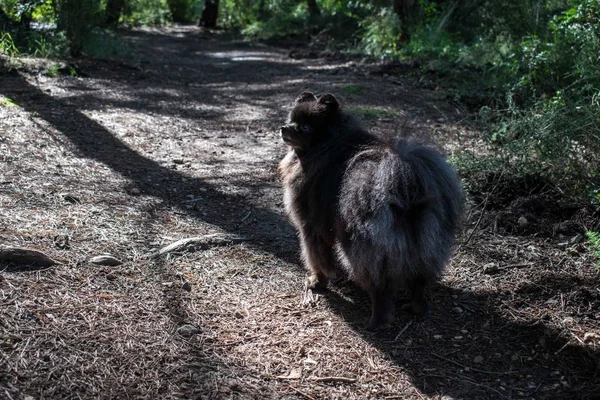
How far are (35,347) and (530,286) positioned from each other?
10.8 ft

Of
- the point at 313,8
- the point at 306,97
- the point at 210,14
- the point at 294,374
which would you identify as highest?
the point at 313,8

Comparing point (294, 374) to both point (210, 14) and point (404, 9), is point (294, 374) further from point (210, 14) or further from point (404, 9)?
point (210, 14)

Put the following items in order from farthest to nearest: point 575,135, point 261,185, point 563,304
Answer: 1. point 261,185
2. point 575,135
3. point 563,304

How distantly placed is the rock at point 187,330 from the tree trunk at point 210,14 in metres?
27.1

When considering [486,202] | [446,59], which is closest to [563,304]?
[486,202]

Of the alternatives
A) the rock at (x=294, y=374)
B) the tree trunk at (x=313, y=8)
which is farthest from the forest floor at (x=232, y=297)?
the tree trunk at (x=313, y=8)

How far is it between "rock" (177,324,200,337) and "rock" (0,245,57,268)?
1096 millimetres

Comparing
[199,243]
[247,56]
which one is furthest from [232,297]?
[247,56]

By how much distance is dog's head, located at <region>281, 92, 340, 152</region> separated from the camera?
4.57 m

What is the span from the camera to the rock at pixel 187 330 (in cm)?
370

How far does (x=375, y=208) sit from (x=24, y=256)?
2.33 m

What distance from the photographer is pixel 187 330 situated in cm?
372

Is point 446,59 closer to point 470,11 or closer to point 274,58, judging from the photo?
point 470,11

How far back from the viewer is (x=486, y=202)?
17.4 ft
